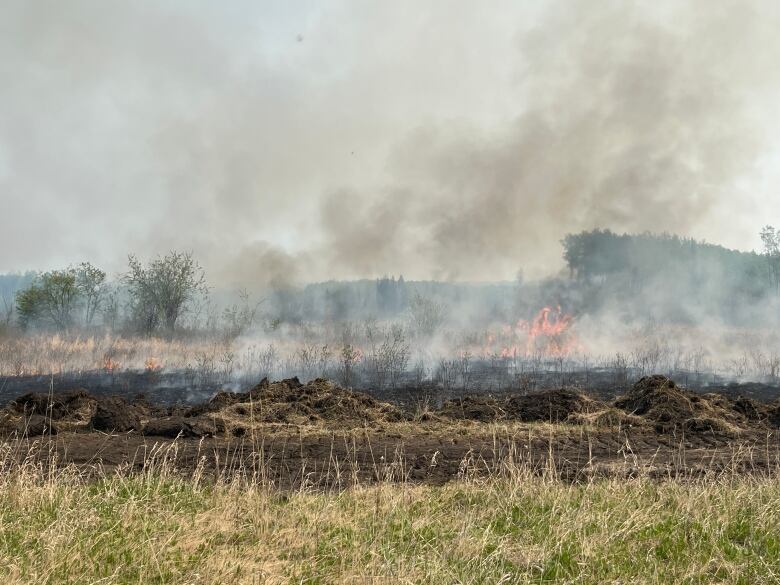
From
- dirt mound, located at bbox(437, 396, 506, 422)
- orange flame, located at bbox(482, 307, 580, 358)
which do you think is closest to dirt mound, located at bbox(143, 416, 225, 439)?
dirt mound, located at bbox(437, 396, 506, 422)

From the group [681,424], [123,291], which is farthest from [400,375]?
[123,291]

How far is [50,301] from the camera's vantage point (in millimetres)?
38844

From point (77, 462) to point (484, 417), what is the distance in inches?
329

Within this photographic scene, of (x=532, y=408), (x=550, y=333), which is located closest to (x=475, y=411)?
(x=532, y=408)

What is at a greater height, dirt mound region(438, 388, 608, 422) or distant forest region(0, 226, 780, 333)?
distant forest region(0, 226, 780, 333)

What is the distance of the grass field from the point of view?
4590 mm

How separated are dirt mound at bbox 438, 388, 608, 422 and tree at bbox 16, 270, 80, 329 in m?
31.9

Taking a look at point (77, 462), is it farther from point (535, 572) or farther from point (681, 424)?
point (681, 424)

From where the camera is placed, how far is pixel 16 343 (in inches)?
1169

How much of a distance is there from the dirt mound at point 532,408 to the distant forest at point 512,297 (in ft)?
56.8

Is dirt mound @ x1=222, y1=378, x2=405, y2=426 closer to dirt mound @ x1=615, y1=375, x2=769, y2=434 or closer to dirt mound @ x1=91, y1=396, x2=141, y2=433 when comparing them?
dirt mound @ x1=91, y1=396, x2=141, y2=433

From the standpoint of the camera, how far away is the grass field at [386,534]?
4590mm

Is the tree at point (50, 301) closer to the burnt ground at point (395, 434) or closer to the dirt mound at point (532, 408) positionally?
the burnt ground at point (395, 434)

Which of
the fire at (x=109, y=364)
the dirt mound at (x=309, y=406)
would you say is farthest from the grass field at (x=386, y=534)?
the fire at (x=109, y=364)
